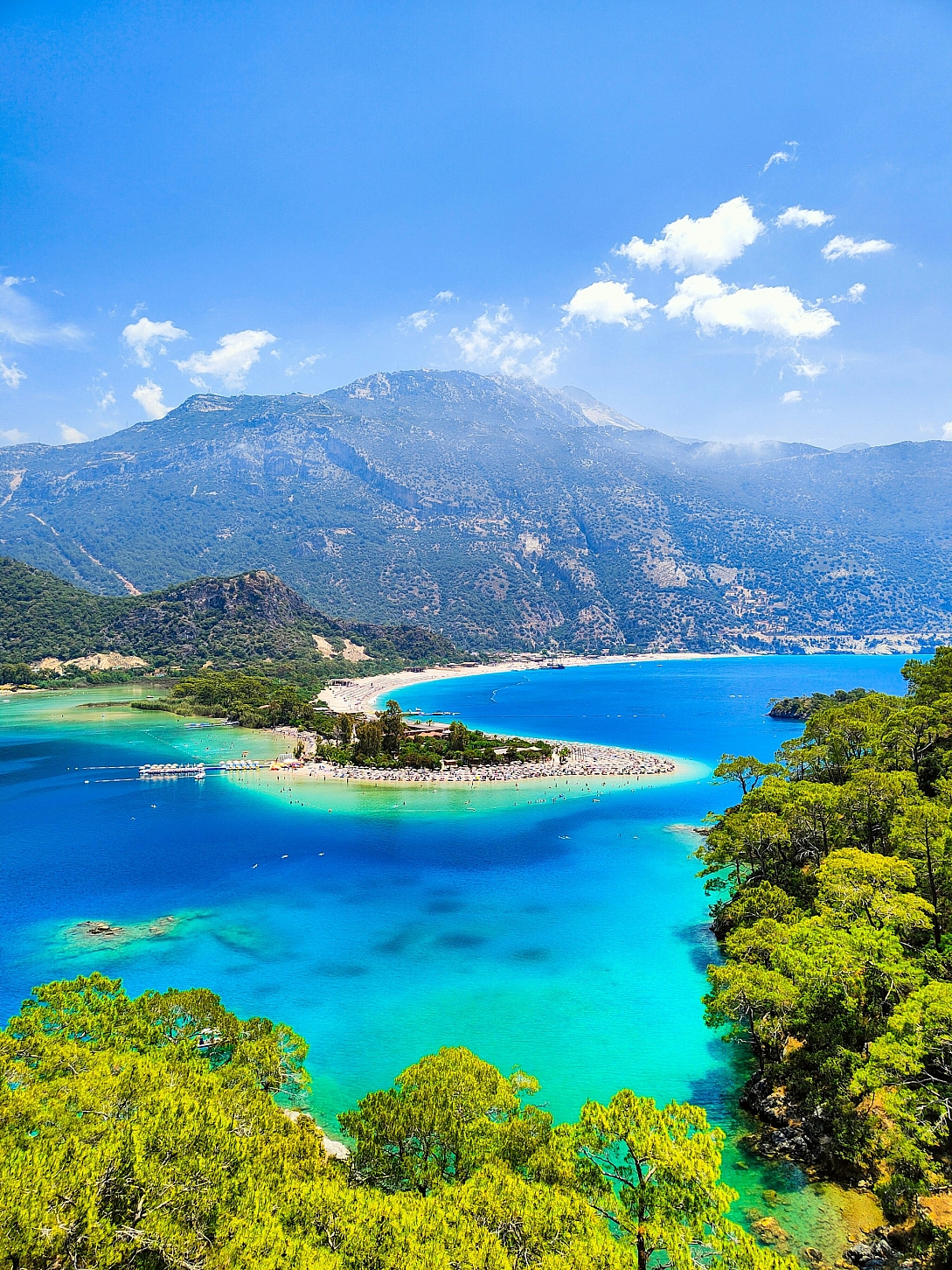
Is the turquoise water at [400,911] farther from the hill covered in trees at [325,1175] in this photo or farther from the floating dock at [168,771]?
the hill covered in trees at [325,1175]

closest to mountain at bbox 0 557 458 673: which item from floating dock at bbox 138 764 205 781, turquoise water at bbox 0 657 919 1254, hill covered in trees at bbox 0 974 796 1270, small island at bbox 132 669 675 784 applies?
small island at bbox 132 669 675 784

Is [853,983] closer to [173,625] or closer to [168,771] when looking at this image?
[168,771]

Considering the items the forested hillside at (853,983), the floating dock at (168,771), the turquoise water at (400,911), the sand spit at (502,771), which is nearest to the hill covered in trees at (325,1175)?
the forested hillside at (853,983)

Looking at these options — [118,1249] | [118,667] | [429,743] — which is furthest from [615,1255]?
[118,667]

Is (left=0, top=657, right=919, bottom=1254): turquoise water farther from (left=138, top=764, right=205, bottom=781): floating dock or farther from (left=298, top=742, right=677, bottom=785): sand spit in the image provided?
(left=138, top=764, right=205, bottom=781): floating dock

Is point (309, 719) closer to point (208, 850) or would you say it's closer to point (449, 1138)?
point (208, 850)
